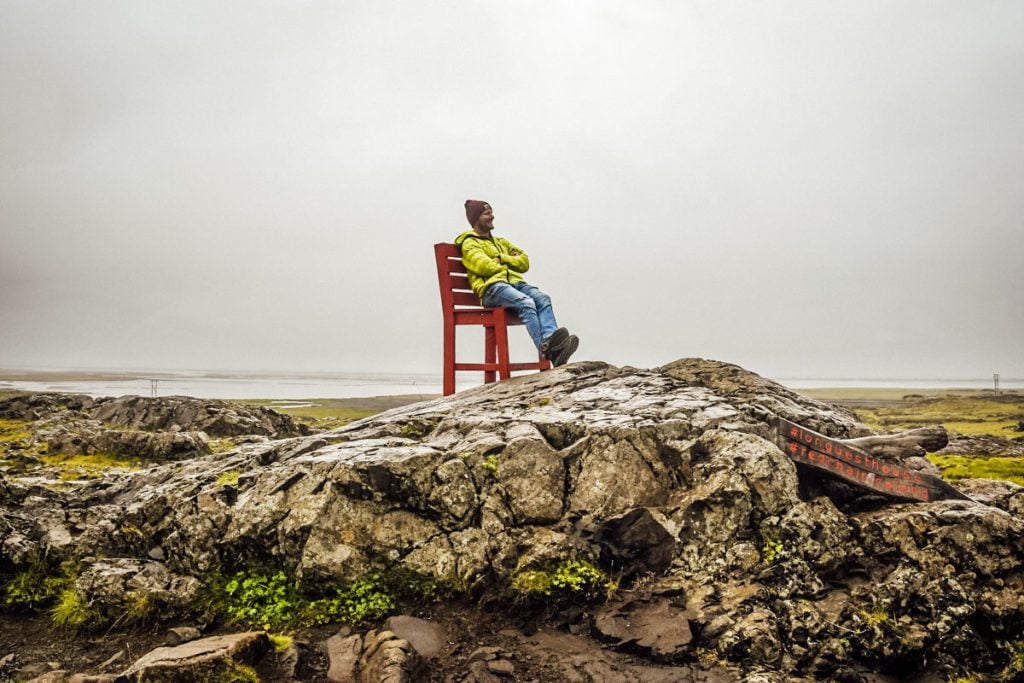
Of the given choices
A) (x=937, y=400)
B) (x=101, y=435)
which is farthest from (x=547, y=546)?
(x=937, y=400)

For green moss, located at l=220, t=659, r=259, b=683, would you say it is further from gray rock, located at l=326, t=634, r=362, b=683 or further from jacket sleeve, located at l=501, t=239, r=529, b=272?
jacket sleeve, located at l=501, t=239, r=529, b=272

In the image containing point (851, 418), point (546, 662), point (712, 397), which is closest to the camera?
point (546, 662)

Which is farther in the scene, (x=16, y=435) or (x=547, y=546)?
(x=16, y=435)

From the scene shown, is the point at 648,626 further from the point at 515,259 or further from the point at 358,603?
the point at 515,259

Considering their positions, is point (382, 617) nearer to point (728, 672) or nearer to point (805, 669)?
point (728, 672)

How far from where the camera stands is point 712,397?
897cm

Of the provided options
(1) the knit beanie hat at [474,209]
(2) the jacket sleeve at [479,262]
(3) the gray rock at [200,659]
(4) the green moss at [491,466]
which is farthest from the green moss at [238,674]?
(1) the knit beanie hat at [474,209]

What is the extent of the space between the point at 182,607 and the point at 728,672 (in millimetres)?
6169

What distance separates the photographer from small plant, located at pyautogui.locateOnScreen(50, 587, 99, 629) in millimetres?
6766

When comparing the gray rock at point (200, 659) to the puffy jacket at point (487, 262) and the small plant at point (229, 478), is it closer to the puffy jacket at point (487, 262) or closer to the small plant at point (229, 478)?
the small plant at point (229, 478)

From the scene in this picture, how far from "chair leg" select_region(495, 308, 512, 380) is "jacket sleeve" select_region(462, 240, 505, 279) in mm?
771

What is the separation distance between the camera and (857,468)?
7465 millimetres

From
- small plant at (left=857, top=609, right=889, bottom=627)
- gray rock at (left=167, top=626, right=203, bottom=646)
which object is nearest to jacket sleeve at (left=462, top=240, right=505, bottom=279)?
gray rock at (left=167, top=626, right=203, bottom=646)

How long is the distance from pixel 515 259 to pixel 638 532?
20.7ft
